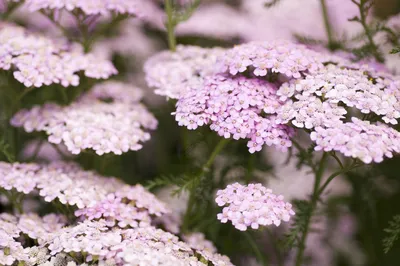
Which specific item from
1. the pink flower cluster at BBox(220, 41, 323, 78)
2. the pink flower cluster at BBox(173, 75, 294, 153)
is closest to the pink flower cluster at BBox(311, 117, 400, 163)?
the pink flower cluster at BBox(173, 75, 294, 153)

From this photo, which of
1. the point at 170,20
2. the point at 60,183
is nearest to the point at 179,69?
the point at 170,20

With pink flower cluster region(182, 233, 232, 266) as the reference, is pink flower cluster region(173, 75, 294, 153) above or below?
above

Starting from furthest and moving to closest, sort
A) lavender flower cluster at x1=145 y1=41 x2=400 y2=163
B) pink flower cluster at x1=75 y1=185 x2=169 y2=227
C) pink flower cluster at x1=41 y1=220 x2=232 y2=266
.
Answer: pink flower cluster at x1=75 y1=185 x2=169 y2=227, lavender flower cluster at x1=145 y1=41 x2=400 y2=163, pink flower cluster at x1=41 y1=220 x2=232 y2=266

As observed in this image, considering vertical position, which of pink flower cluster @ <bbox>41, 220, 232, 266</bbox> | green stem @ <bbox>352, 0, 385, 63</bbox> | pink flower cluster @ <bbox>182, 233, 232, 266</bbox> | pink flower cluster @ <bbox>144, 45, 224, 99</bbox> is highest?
green stem @ <bbox>352, 0, 385, 63</bbox>

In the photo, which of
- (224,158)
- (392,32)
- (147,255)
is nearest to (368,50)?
(392,32)

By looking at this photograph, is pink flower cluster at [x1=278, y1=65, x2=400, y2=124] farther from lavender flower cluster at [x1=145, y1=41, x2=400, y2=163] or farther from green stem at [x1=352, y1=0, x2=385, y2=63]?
green stem at [x1=352, y1=0, x2=385, y2=63]

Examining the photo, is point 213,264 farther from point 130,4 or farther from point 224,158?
point 130,4

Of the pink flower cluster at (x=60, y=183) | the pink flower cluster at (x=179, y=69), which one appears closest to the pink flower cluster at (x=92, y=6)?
the pink flower cluster at (x=179, y=69)
